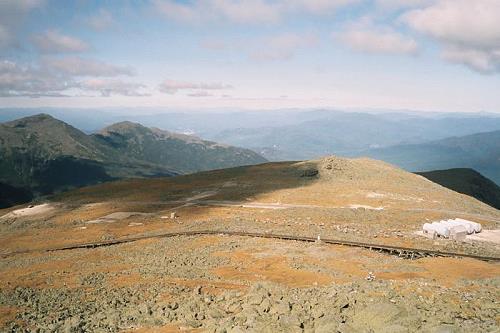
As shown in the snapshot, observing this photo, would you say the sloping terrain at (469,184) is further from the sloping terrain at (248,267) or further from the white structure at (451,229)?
the white structure at (451,229)

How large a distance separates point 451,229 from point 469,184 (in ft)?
452

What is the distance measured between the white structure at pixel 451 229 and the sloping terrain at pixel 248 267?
9.72ft

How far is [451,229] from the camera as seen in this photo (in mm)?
Result: 55625

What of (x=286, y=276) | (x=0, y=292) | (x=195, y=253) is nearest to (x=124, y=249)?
(x=195, y=253)

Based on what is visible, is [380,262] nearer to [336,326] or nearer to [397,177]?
[336,326]

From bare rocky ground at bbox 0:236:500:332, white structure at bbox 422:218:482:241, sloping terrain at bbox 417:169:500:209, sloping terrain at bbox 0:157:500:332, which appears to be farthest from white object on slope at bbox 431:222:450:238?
sloping terrain at bbox 417:169:500:209

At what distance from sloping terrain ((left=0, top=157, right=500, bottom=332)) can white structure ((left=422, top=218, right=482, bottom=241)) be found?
296 cm

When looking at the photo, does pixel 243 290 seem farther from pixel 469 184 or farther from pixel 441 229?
pixel 469 184

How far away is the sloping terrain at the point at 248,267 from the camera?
24047mm

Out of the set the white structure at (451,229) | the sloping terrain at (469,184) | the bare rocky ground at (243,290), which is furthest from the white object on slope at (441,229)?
the sloping terrain at (469,184)

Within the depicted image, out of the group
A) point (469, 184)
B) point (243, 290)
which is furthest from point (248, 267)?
point (469, 184)

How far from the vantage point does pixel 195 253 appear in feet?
156

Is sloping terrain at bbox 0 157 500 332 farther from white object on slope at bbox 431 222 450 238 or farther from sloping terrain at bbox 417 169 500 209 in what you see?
sloping terrain at bbox 417 169 500 209

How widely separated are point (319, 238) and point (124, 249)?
85.3ft
